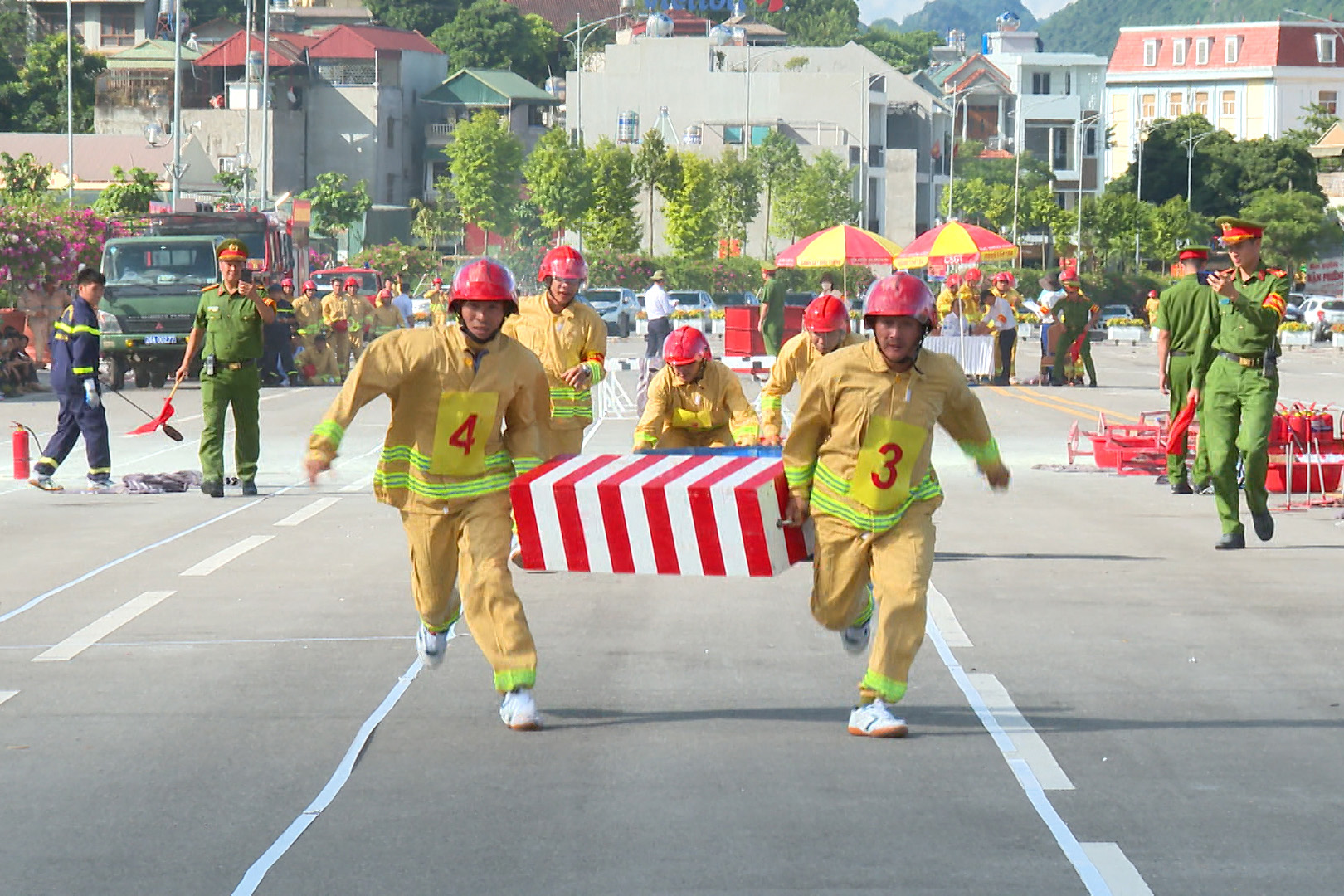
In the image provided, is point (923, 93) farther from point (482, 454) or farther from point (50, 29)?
point (482, 454)

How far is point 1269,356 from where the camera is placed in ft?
40.9

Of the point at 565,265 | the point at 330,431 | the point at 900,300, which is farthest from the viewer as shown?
the point at 565,265

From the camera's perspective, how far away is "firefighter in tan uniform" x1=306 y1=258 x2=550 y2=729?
733 cm

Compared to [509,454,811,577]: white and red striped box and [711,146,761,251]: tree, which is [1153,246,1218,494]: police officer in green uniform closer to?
[509,454,811,577]: white and red striped box

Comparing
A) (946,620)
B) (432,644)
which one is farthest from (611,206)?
(432,644)

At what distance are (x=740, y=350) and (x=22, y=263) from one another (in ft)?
39.5

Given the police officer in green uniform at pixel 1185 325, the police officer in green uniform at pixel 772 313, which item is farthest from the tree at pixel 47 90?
the police officer in green uniform at pixel 1185 325

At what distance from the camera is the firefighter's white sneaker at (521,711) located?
286 inches

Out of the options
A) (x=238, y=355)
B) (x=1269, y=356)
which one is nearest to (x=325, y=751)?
(x=1269, y=356)

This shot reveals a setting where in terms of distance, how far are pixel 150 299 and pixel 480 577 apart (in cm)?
2659

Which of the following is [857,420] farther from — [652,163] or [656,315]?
[652,163]

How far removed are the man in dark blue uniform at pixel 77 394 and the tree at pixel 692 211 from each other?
76.3 meters

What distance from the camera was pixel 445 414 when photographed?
743 cm

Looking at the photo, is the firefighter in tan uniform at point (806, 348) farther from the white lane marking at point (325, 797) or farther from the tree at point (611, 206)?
the tree at point (611, 206)
